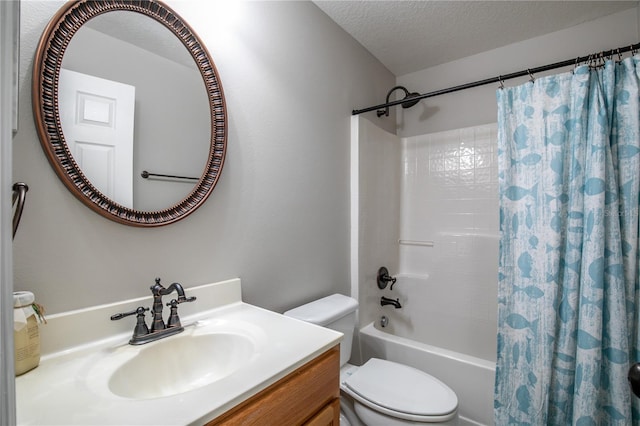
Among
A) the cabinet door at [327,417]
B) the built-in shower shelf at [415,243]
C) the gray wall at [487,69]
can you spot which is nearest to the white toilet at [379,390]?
the cabinet door at [327,417]

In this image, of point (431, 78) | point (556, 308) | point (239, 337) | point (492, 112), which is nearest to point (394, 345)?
point (556, 308)

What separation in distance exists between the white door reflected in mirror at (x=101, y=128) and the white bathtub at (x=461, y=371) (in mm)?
1644

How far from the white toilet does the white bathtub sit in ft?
0.93

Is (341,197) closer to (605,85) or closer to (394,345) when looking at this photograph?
(394,345)

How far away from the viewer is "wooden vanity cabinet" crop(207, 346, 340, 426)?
2.12ft

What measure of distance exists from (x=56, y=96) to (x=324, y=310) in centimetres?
124

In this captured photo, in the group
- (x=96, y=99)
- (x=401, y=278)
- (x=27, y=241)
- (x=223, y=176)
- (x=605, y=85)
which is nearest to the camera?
(x=27, y=241)

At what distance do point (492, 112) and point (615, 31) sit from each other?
28.4 inches

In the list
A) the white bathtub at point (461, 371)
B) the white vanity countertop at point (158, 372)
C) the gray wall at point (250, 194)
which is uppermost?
the gray wall at point (250, 194)

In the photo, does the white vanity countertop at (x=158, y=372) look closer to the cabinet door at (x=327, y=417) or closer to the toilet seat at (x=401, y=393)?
the cabinet door at (x=327, y=417)

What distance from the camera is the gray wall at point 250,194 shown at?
0.77 metres

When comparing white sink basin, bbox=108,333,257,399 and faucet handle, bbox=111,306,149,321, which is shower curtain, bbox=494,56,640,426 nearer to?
white sink basin, bbox=108,333,257,399

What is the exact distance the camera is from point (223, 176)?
3.90ft

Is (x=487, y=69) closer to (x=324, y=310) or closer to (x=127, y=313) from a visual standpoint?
(x=324, y=310)
